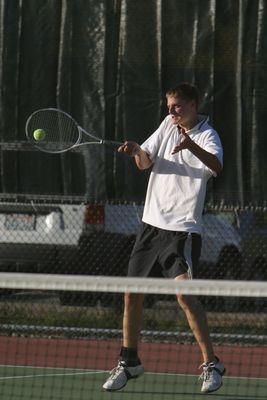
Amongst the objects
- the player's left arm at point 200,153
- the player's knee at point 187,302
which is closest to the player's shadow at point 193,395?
the player's knee at point 187,302

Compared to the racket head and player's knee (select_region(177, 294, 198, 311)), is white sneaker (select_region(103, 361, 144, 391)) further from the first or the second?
the racket head

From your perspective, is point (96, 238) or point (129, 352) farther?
point (96, 238)

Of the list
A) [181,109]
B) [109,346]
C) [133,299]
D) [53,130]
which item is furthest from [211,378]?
[109,346]

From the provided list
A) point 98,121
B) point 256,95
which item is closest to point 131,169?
point 98,121

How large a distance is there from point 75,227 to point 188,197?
3.01 metres

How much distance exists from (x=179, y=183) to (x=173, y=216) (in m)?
0.17

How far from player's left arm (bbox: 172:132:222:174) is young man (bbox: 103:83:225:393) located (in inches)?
0.4

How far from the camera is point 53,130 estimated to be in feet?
26.0

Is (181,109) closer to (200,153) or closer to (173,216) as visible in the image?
(200,153)

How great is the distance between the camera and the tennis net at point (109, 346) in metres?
6.52

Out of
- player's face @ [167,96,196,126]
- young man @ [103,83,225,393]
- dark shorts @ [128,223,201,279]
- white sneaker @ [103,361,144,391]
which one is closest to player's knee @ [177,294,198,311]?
young man @ [103,83,225,393]

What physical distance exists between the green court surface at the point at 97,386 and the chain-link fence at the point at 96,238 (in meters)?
1.95

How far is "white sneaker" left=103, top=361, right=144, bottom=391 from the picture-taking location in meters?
6.22

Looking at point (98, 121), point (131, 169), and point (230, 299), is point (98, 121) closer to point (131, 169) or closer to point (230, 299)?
point (131, 169)
